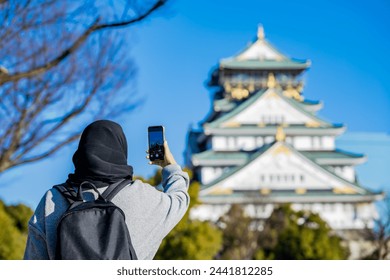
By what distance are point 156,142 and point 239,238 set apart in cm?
1497

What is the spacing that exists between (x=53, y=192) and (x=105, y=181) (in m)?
0.13

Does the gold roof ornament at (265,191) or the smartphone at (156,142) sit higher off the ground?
the smartphone at (156,142)

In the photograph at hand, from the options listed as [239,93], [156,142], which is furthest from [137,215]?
[239,93]

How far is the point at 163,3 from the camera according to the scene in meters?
3.83

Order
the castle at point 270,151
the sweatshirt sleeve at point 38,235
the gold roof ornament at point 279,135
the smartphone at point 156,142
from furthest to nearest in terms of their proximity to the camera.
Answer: the gold roof ornament at point 279,135, the castle at point 270,151, the smartphone at point 156,142, the sweatshirt sleeve at point 38,235

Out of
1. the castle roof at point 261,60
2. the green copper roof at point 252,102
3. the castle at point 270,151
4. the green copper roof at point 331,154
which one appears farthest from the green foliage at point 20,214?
the castle roof at point 261,60

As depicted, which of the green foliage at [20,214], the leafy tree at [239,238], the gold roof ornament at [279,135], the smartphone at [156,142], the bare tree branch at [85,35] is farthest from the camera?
the gold roof ornament at [279,135]

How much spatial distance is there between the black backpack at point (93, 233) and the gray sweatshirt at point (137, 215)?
65mm

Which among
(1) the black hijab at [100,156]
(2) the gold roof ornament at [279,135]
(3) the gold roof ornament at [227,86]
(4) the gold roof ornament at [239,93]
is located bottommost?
(2) the gold roof ornament at [279,135]

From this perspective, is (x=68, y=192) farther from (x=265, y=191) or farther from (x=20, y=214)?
(x=265, y=191)

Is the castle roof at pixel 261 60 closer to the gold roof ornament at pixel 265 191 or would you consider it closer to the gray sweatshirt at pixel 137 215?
the gold roof ornament at pixel 265 191

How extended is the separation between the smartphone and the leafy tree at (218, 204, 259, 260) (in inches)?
564

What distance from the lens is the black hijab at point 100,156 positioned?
5.22ft
